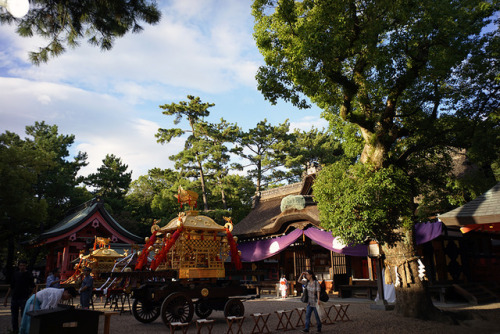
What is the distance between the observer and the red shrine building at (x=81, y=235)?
64.1 ft

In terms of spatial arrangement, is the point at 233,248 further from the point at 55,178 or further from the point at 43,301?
the point at 55,178

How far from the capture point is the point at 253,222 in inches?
938

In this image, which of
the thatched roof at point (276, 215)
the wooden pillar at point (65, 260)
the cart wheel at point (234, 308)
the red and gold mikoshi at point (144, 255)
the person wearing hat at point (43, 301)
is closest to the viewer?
the person wearing hat at point (43, 301)

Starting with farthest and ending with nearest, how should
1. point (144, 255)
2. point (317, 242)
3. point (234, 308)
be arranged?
point (317, 242) < point (144, 255) < point (234, 308)

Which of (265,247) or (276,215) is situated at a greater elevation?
(276,215)

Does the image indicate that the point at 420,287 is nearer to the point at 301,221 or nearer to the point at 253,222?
the point at 301,221

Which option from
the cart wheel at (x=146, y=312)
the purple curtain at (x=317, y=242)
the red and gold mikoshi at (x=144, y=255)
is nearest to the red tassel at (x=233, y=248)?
the red and gold mikoshi at (x=144, y=255)

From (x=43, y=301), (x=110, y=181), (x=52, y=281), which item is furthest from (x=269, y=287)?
(x=110, y=181)

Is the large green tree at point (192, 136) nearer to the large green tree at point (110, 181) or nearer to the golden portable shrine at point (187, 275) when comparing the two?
the large green tree at point (110, 181)

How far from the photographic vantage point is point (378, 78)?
9.88 m

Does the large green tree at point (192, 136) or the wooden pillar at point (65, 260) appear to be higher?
the large green tree at point (192, 136)

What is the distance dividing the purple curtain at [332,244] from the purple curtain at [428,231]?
2526 mm

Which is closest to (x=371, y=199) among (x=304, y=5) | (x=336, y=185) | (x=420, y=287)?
(x=336, y=185)

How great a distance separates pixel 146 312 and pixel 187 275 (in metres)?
1.80
